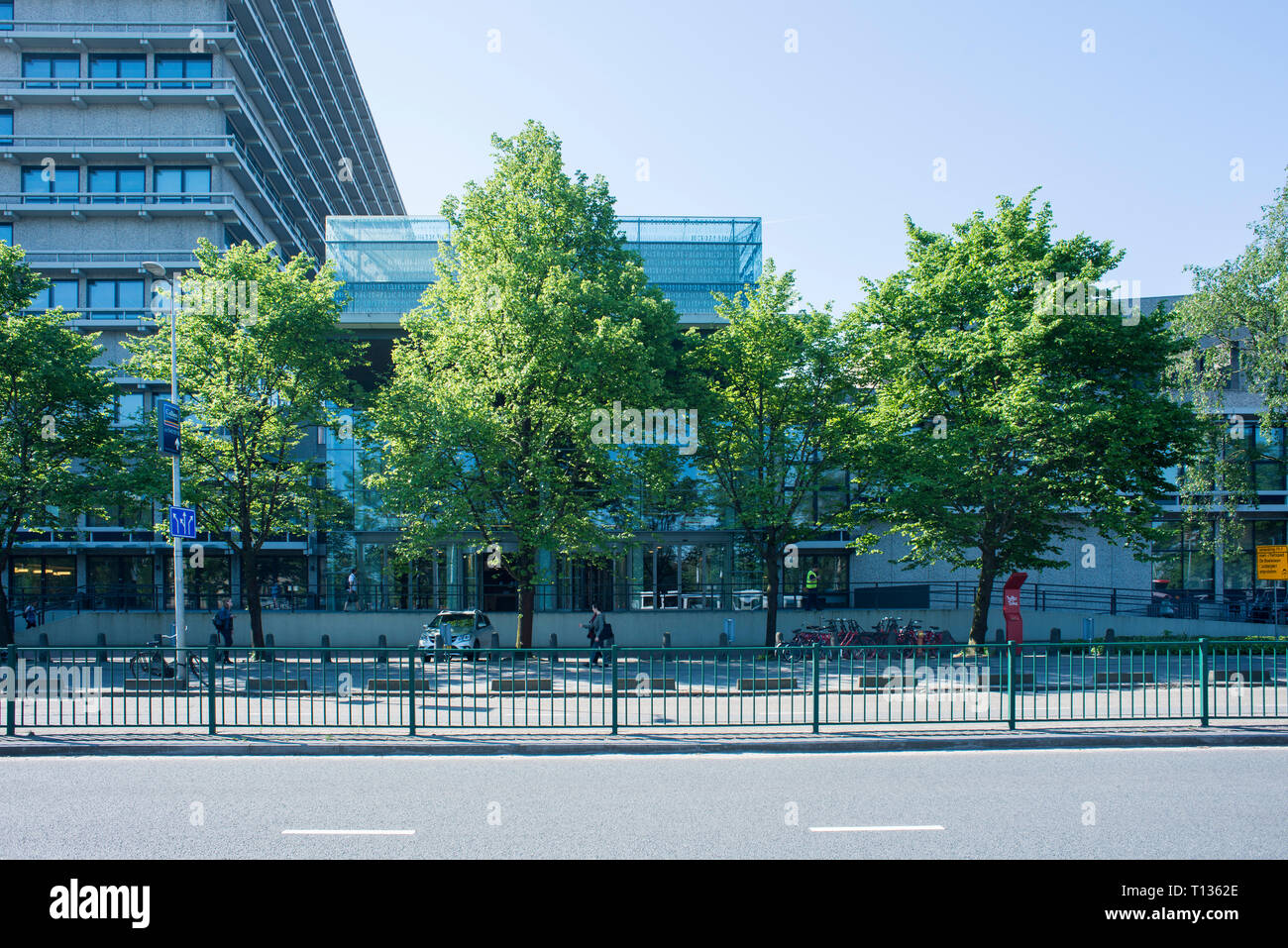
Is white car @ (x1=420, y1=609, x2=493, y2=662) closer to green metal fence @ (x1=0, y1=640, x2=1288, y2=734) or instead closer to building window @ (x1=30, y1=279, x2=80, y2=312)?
green metal fence @ (x1=0, y1=640, x2=1288, y2=734)

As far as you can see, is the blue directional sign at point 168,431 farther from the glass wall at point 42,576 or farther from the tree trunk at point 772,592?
the glass wall at point 42,576

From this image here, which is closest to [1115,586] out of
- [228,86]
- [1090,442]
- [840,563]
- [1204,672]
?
[840,563]

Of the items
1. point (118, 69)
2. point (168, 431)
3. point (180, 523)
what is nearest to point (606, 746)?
point (180, 523)

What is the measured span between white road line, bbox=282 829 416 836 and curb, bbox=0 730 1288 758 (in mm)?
3770

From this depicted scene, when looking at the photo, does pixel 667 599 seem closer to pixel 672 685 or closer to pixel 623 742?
pixel 672 685

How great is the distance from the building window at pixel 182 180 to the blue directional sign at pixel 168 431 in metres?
26.3

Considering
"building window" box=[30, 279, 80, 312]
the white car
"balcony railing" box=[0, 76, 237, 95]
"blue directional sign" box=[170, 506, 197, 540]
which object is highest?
"balcony railing" box=[0, 76, 237, 95]

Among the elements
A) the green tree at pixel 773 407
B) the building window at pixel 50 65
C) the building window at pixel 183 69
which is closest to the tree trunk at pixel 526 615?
the green tree at pixel 773 407

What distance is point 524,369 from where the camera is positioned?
2114cm

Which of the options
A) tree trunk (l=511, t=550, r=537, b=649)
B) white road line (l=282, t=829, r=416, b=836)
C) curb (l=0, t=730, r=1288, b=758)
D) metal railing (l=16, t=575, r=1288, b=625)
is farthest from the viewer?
metal railing (l=16, t=575, r=1288, b=625)

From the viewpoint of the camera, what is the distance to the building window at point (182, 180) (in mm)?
38906

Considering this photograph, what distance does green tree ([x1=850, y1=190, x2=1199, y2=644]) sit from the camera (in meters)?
20.9

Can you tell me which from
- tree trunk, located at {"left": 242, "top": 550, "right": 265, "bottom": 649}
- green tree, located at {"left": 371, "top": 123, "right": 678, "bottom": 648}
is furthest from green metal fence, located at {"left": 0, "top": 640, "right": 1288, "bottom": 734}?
tree trunk, located at {"left": 242, "top": 550, "right": 265, "bottom": 649}

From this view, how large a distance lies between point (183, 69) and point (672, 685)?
43.0m
